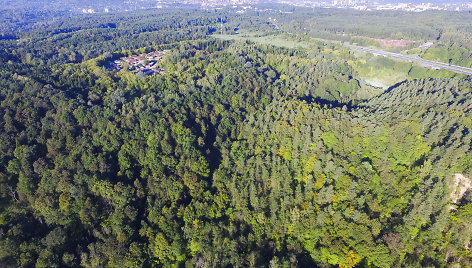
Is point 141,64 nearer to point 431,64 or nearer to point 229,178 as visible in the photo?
point 229,178

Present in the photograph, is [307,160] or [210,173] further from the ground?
[307,160]

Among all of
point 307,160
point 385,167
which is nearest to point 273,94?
point 307,160

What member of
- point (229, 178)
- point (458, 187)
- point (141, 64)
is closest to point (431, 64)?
point (458, 187)

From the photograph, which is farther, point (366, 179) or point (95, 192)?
point (95, 192)

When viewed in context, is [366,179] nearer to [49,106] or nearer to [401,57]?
[49,106]

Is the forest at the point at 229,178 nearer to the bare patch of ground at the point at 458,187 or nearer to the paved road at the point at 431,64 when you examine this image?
the bare patch of ground at the point at 458,187

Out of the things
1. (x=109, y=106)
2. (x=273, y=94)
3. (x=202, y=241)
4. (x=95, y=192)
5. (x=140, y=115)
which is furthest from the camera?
(x=273, y=94)

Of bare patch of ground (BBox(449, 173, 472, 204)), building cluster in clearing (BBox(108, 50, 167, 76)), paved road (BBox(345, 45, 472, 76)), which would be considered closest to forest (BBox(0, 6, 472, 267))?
bare patch of ground (BBox(449, 173, 472, 204))
